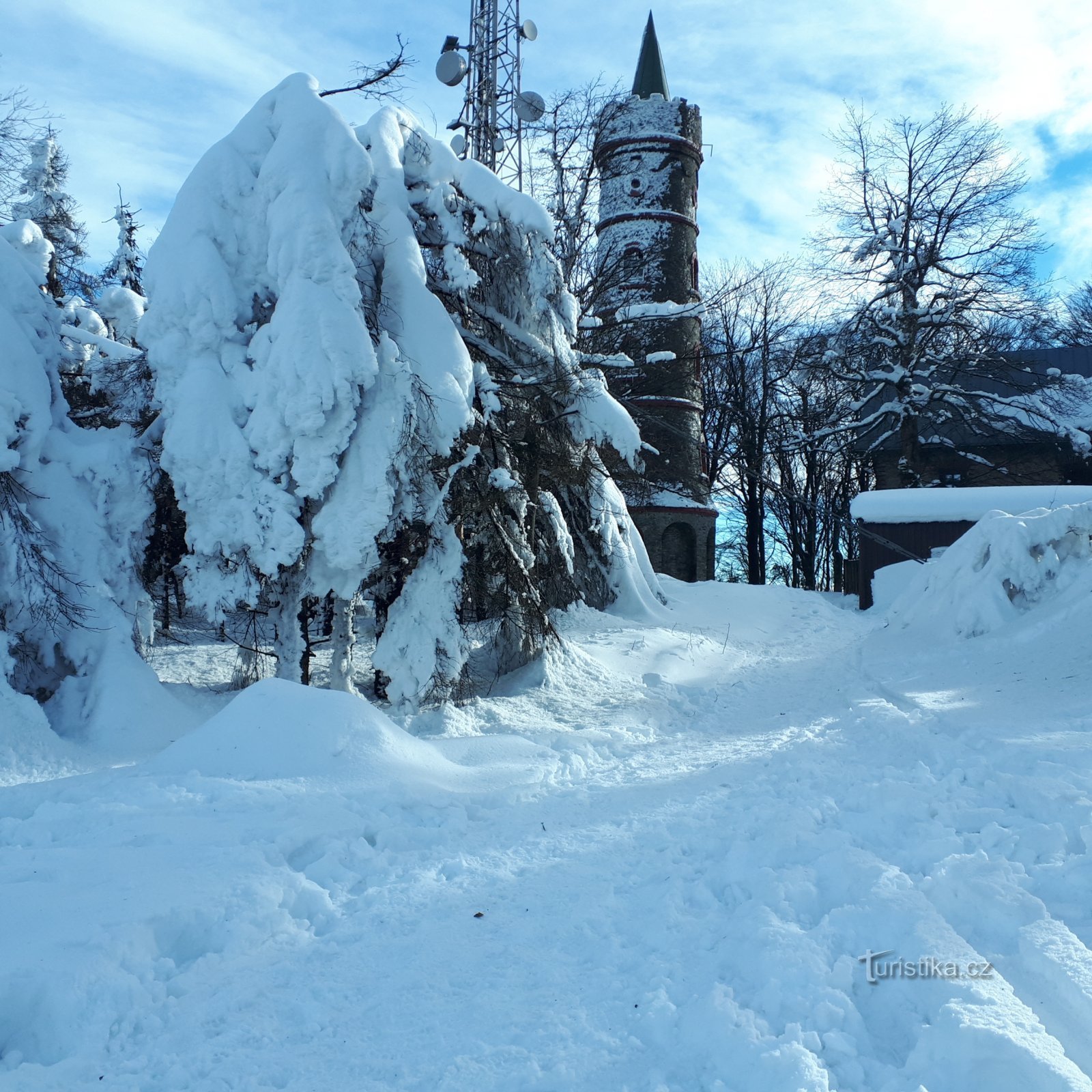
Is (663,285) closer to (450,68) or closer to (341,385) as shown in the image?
(450,68)

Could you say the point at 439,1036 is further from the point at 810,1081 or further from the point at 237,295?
the point at 237,295

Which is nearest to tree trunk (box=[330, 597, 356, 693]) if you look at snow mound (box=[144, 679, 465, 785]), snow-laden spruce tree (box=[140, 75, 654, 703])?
snow-laden spruce tree (box=[140, 75, 654, 703])

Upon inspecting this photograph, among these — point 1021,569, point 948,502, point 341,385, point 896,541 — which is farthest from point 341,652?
point 948,502

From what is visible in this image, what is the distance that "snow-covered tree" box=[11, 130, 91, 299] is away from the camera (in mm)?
20188

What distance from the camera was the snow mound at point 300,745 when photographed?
547cm

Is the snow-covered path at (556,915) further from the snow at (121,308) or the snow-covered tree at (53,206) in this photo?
the snow-covered tree at (53,206)

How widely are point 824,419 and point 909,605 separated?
1910cm

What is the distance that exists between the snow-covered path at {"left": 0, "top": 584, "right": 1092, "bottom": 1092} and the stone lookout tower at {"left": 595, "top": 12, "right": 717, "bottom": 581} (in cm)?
1686

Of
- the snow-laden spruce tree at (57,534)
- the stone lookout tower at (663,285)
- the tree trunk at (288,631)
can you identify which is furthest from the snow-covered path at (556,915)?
the stone lookout tower at (663,285)

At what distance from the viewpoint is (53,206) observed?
21781mm

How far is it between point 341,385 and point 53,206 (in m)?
19.0

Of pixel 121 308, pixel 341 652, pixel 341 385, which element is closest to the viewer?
pixel 341 385

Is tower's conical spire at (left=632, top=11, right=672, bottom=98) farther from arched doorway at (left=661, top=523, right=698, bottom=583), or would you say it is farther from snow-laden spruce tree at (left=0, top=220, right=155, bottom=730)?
snow-laden spruce tree at (left=0, top=220, right=155, bottom=730)

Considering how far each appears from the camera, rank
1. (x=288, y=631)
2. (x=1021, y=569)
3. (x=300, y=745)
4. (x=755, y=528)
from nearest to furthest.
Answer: (x=300, y=745), (x=288, y=631), (x=1021, y=569), (x=755, y=528)
